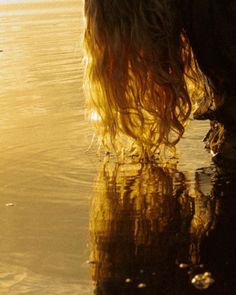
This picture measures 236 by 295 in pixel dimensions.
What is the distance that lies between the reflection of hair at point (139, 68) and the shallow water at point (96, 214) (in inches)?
6.7

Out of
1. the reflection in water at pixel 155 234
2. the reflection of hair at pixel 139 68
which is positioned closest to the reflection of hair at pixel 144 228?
the reflection in water at pixel 155 234

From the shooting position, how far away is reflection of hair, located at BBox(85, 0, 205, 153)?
2.92 metres

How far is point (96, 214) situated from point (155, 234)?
29 cm

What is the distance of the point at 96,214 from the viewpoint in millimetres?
2594

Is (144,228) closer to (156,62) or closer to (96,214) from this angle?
(96,214)

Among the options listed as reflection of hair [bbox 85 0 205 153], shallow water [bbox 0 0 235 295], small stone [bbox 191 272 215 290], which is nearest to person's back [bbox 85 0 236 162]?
reflection of hair [bbox 85 0 205 153]

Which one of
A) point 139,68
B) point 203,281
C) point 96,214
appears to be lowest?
point 203,281

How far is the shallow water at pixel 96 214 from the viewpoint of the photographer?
6.84ft

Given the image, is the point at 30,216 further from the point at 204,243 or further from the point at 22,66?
the point at 22,66

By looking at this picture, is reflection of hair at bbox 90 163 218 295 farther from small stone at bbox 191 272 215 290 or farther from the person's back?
the person's back

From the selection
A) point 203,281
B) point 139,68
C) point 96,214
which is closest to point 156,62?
point 139,68

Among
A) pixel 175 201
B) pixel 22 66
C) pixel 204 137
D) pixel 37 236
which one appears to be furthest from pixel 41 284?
pixel 22 66

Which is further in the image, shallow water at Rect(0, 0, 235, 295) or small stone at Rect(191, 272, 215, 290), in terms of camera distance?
shallow water at Rect(0, 0, 235, 295)

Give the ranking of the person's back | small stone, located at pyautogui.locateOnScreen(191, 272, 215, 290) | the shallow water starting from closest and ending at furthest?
small stone, located at pyautogui.locateOnScreen(191, 272, 215, 290) < the shallow water < the person's back
